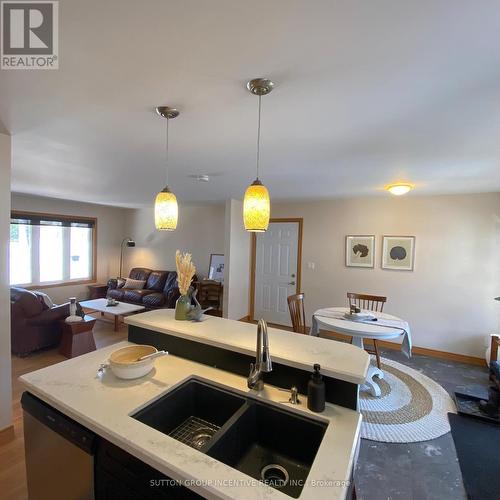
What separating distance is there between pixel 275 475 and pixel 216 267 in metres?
4.77

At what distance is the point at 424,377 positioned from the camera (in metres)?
3.22

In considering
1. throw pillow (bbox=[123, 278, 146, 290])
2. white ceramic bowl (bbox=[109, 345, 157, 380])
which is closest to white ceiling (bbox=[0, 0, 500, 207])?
white ceramic bowl (bbox=[109, 345, 157, 380])

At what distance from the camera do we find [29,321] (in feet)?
11.2

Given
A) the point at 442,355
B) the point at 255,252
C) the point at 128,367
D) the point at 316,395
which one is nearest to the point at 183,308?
the point at 128,367

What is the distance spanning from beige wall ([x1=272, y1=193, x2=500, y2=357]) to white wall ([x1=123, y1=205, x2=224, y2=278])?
244cm

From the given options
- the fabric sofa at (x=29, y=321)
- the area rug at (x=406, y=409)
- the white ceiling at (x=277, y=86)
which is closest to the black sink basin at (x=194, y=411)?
the white ceiling at (x=277, y=86)

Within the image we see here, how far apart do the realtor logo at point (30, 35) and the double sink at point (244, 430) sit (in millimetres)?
1551

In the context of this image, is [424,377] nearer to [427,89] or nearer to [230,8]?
[427,89]

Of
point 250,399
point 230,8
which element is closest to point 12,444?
point 250,399

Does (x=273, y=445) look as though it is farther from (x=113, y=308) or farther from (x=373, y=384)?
(x=113, y=308)

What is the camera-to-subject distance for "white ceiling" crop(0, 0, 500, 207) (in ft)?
2.97

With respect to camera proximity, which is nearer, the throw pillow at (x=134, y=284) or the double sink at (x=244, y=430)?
the double sink at (x=244, y=430)

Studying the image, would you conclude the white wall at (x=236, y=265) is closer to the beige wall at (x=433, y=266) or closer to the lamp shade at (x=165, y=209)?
the beige wall at (x=433, y=266)

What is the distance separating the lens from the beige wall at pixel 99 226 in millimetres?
5351
